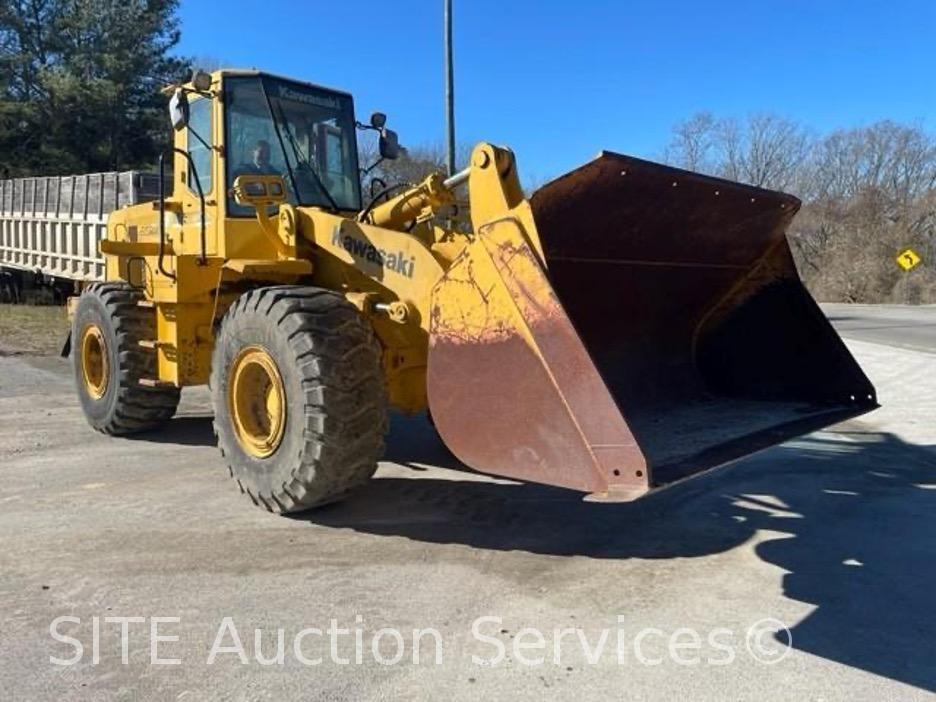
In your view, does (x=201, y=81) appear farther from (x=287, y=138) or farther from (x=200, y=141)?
(x=287, y=138)

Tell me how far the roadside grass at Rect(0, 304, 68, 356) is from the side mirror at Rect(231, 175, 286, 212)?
31.2ft

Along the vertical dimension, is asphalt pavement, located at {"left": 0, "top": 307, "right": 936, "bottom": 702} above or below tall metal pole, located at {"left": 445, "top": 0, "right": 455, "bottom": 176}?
below

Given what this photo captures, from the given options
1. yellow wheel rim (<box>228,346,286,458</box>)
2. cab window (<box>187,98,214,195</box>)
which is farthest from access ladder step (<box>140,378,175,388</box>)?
yellow wheel rim (<box>228,346,286,458</box>)

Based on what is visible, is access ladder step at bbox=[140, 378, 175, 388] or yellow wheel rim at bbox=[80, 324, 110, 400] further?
yellow wheel rim at bbox=[80, 324, 110, 400]

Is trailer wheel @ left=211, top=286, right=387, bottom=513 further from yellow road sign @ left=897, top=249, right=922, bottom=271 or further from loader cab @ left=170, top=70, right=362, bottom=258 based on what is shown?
yellow road sign @ left=897, top=249, right=922, bottom=271

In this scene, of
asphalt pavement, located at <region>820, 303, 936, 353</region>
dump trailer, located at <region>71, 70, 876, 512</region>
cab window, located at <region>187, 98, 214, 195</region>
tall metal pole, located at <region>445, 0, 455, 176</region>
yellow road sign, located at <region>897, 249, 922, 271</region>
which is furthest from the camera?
yellow road sign, located at <region>897, 249, 922, 271</region>

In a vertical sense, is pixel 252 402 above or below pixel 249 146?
below

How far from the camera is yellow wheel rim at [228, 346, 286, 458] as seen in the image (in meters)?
5.22

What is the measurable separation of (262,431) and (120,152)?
24.2m

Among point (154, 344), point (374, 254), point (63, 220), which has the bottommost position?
point (154, 344)

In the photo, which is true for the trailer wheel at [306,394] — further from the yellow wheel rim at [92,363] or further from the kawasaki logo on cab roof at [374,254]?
the yellow wheel rim at [92,363]

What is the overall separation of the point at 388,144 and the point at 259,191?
1495mm

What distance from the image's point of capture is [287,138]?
21.0 feet

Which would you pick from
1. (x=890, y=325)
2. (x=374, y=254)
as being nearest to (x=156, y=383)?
(x=374, y=254)
